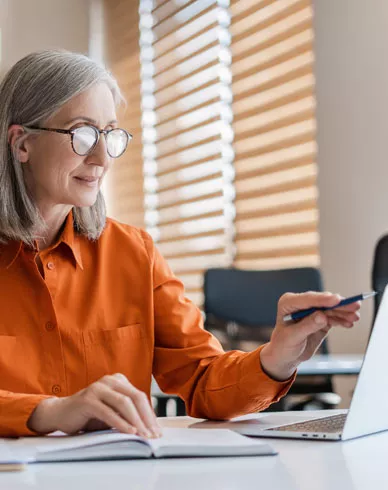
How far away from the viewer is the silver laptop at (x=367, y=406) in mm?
1085

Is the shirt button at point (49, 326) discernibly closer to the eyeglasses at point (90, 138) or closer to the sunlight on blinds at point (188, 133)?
the eyeglasses at point (90, 138)

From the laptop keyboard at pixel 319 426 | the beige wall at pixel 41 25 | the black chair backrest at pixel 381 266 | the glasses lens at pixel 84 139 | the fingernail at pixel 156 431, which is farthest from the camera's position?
the beige wall at pixel 41 25

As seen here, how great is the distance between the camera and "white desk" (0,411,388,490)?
0.87 meters

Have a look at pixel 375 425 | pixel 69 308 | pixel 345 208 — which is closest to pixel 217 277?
pixel 345 208

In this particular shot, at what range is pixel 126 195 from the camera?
214 inches

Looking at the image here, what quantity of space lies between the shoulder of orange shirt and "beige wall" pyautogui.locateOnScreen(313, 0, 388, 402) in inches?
93.8

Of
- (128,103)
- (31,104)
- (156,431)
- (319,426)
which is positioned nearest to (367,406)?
(319,426)

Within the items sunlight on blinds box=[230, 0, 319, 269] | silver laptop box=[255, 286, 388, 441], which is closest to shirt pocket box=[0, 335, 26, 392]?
silver laptop box=[255, 286, 388, 441]

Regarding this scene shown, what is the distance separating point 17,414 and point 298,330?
0.49 m

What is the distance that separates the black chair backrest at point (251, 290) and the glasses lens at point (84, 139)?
1833 mm

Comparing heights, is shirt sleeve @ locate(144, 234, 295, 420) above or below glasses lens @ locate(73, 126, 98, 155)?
below

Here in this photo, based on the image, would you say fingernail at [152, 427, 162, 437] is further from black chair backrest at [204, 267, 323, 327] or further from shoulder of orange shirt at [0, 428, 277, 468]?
black chair backrest at [204, 267, 323, 327]

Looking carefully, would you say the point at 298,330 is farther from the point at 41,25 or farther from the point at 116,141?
the point at 41,25

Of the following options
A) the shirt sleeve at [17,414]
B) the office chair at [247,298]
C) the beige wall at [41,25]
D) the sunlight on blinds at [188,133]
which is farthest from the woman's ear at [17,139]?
the beige wall at [41,25]
